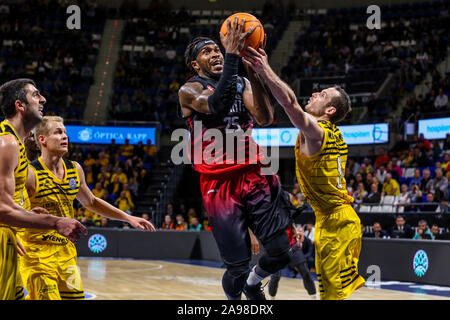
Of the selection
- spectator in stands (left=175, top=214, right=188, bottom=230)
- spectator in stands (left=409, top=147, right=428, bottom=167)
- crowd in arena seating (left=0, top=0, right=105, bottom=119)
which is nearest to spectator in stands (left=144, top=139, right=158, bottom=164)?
crowd in arena seating (left=0, top=0, right=105, bottom=119)

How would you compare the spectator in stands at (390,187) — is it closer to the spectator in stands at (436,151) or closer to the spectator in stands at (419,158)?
the spectator in stands at (419,158)

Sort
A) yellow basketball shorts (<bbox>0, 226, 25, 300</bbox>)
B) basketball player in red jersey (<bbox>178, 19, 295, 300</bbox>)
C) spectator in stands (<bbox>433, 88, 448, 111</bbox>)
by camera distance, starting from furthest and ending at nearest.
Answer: spectator in stands (<bbox>433, 88, 448, 111</bbox>)
basketball player in red jersey (<bbox>178, 19, 295, 300</bbox>)
yellow basketball shorts (<bbox>0, 226, 25, 300</bbox>)

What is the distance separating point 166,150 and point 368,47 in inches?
318

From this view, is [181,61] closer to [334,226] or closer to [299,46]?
[299,46]

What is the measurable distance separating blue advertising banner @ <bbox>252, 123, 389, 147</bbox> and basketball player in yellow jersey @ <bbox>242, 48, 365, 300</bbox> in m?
14.0

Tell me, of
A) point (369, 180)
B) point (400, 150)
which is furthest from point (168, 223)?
point (400, 150)

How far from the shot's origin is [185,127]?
68.2 feet

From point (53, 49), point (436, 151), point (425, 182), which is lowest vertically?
point (425, 182)

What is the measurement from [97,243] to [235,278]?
13083mm

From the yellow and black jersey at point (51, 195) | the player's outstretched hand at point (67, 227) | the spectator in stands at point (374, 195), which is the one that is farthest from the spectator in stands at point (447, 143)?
the player's outstretched hand at point (67, 227)

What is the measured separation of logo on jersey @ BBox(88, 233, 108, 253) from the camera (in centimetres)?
1739

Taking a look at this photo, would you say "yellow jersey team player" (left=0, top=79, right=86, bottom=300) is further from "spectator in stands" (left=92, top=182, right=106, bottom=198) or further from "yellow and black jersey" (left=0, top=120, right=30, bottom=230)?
"spectator in stands" (left=92, top=182, right=106, bottom=198)

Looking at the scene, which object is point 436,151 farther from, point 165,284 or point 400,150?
point 165,284

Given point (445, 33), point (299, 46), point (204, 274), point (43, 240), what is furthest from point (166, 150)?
point (43, 240)
